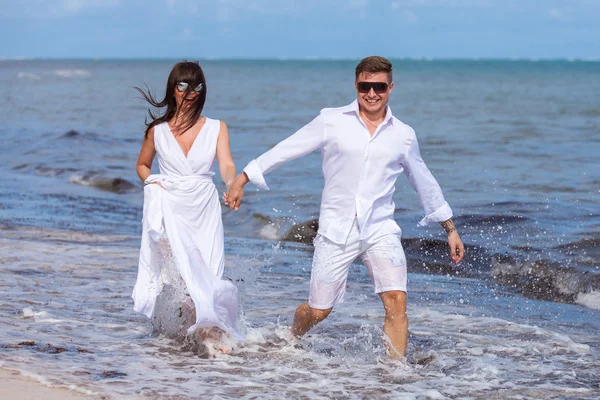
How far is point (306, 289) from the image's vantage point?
8.91 meters

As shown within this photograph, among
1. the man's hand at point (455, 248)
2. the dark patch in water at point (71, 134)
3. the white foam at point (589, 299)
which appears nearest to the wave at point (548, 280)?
the white foam at point (589, 299)

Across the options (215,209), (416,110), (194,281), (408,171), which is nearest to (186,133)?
(215,209)

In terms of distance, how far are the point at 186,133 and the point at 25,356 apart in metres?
1.78

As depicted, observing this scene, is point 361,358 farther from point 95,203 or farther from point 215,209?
point 95,203

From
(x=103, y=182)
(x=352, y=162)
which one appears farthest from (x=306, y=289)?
(x=103, y=182)

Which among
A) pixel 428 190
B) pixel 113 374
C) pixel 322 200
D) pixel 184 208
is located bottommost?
pixel 113 374

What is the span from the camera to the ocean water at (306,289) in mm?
5660

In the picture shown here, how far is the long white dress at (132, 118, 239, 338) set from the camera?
596cm

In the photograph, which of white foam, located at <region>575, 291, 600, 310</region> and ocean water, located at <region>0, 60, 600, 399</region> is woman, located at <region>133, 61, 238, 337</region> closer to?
ocean water, located at <region>0, 60, 600, 399</region>

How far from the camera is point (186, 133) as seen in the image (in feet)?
20.0

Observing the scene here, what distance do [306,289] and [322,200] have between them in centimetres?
331

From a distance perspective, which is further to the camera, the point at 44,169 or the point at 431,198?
the point at 44,169

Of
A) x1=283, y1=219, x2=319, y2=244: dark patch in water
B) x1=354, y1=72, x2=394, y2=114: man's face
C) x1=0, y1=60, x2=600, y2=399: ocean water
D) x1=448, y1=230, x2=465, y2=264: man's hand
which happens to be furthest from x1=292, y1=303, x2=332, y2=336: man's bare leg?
x1=283, y1=219, x2=319, y2=244: dark patch in water

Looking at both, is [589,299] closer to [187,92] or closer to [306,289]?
[306,289]
